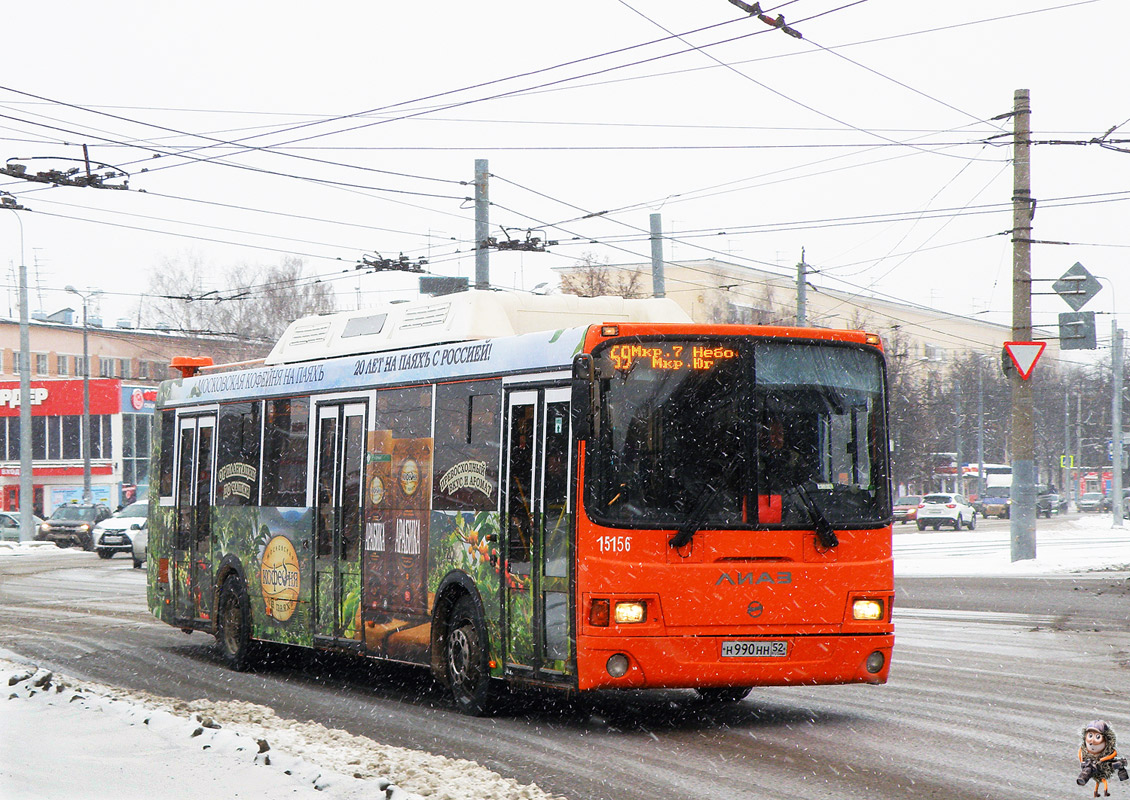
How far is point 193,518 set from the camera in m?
15.1

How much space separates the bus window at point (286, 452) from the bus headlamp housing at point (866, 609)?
537 cm

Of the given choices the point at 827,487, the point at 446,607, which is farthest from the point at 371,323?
the point at 827,487

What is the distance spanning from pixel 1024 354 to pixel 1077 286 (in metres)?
2.04

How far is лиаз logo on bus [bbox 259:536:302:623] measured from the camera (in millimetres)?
12969

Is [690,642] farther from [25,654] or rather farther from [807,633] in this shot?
[25,654]

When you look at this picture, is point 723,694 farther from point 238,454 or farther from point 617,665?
point 238,454

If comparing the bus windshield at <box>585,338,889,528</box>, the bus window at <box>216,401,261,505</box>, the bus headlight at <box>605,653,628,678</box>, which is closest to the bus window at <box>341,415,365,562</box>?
the bus window at <box>216,401,261,505</box>

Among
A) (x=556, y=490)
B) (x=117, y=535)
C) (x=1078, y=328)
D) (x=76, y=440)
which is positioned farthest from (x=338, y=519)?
(x=76, y=440)

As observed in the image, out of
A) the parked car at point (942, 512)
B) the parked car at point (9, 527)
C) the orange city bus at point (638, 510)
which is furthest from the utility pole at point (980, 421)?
the orange city bus at point (638, 510)

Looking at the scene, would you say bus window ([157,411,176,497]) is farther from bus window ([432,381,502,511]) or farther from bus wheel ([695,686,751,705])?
bus wheel ([695,686,751,705])

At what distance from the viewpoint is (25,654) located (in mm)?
14758

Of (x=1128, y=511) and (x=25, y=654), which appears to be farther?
(x=1128, y=511)

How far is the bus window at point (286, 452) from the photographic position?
13.0 meters

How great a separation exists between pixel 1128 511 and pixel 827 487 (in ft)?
220
